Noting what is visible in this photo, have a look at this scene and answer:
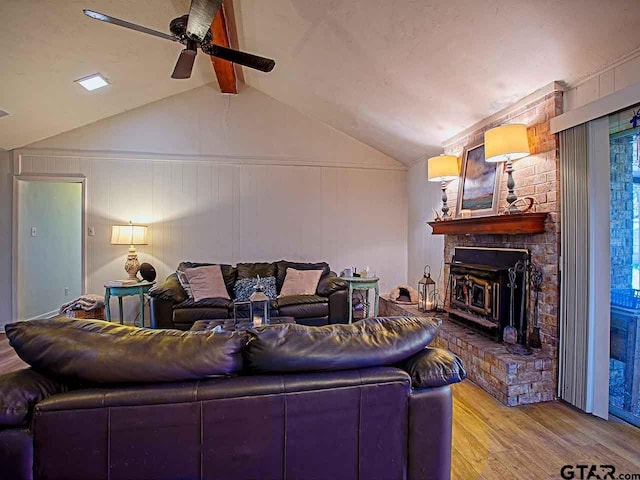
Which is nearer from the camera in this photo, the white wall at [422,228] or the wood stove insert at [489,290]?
the wood stove insert at [489,290]

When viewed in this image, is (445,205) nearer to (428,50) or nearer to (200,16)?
(428,50)

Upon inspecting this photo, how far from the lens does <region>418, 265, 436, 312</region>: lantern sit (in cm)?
419

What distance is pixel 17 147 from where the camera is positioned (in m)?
4.33

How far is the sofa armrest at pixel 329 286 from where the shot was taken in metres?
4.15

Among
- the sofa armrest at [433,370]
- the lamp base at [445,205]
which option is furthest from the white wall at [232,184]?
the sofa armrest at [433,370]

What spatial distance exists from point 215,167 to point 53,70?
1997 mm

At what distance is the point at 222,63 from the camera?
382 centimetres

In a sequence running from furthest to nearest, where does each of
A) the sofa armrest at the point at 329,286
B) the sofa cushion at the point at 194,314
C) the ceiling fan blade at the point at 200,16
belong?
the sofa armrest at the point at 329,286, the sofa cushion at the point at 194,314, the ceiling fan blade at the point at 200,16

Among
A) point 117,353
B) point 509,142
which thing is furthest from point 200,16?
point 509,142

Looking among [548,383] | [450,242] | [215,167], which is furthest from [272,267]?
[548,383]

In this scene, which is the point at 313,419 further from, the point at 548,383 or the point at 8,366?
the point at 8,366

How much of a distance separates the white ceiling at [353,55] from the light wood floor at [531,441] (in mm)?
2300

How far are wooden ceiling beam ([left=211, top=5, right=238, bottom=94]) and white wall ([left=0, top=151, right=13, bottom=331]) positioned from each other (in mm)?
2871

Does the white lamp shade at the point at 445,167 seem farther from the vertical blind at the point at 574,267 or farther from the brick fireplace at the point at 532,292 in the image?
the vertical blind at the point at 574,267
